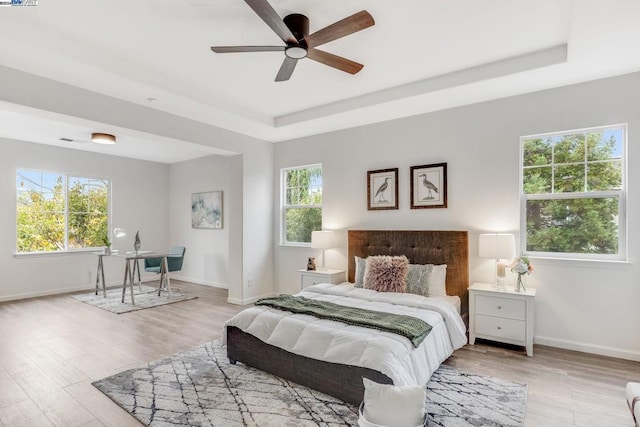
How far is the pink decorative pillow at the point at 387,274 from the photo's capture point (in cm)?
373

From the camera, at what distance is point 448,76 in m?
3.45

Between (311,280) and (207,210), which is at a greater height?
(207,210)

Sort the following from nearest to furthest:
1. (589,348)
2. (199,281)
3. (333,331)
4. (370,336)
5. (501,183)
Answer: (370,336)
(333,331)
(589,348)
(501,183)
(199,281)

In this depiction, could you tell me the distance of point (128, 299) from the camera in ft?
18.4

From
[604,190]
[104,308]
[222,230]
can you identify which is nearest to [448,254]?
[604,190]

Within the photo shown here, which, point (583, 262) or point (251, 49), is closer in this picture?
point (251, 49)

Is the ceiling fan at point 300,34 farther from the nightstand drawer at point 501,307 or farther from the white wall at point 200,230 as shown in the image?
the white wall at point 200,230

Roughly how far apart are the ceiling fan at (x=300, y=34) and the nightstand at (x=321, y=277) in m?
2.68

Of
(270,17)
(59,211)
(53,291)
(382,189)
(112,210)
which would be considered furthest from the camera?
(112,210)

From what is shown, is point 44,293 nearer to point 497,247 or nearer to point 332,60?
point 332,60

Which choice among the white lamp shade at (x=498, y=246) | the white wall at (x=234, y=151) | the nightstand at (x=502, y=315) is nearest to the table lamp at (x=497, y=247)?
the white lamp shade at (x=498, y=246)

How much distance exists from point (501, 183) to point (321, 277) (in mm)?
2492

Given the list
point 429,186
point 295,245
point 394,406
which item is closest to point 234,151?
point 295,245

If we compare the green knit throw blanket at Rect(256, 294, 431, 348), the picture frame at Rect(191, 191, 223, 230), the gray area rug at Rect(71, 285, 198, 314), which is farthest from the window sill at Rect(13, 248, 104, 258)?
the green knit throw blanket at Rect(256, 294, 431, 348)
